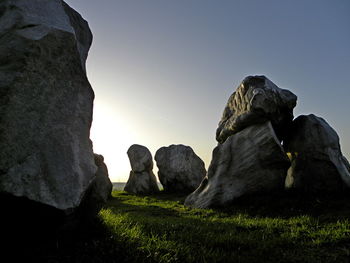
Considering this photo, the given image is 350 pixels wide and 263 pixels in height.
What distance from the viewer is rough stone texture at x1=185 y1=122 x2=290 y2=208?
13375 millimetres

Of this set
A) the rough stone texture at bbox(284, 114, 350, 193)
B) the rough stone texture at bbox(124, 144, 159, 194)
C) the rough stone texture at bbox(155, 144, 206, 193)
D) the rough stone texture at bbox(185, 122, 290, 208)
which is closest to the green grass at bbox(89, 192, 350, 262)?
the rough stone texture at bbox(284, 114, 350, 193)

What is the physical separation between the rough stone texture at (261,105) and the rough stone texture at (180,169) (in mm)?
13336

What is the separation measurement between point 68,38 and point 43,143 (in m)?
2.40

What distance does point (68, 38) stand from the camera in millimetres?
5625

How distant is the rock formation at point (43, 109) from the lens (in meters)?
4.29

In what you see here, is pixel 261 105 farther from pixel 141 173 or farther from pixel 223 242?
pixel 141 173

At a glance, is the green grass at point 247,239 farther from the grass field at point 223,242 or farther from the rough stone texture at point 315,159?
the rough stone texture at point 315,159

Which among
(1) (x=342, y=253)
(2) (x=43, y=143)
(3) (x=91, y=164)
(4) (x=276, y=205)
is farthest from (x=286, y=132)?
(2) (x=43, y=143)

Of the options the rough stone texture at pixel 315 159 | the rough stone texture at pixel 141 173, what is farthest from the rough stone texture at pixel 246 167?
the rough stone texture at pixel 141 173

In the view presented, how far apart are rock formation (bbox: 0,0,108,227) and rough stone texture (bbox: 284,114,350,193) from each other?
1090 cm

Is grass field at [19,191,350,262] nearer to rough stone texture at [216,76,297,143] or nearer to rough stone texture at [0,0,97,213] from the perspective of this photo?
rough stone texture at [0,0,97,213]

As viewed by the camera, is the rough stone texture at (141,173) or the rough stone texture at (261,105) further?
the rough stone texture at (141,173)

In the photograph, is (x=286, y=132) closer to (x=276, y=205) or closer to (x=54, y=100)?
(x=276, y=205)

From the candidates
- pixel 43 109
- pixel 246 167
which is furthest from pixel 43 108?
pixel 246 167
